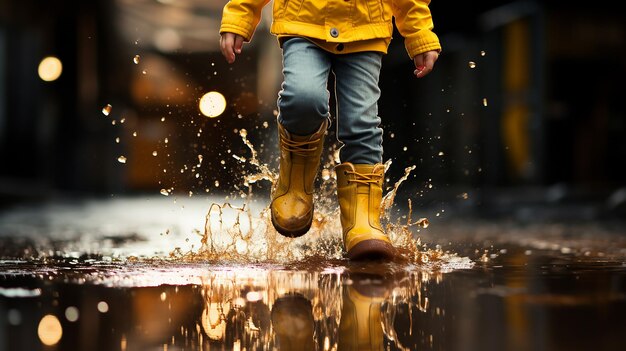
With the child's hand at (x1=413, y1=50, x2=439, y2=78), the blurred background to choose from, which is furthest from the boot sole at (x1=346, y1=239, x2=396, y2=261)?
the blurred background

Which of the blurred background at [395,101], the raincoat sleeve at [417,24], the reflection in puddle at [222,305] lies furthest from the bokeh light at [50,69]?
the raincoat sleeve at [417,24]

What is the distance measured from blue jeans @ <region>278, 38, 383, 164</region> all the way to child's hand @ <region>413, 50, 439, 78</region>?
162 millimetres

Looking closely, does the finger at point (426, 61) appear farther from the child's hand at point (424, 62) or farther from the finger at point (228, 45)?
the finger at point (228, 45)

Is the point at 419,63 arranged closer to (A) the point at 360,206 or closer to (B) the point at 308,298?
(A) the point at 360,206

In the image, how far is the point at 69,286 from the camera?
3229 millimetres

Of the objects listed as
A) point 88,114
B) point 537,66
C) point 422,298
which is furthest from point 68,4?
point 422,298

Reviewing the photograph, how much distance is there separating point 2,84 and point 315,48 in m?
16.3

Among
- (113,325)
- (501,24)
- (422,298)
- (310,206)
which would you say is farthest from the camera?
(501,24)

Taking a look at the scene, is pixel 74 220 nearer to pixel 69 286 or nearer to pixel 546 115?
pixel 69 286

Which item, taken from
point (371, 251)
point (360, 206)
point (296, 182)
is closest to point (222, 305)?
point (371, 251)

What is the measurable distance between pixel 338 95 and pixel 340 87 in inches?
1.3

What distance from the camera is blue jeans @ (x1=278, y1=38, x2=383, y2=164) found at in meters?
3.80

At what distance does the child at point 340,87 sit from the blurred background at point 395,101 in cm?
488

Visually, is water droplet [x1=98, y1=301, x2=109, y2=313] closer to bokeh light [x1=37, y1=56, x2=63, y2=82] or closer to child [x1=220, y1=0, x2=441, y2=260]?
child [x1=220, y1=0, x2=441, y2=260]
